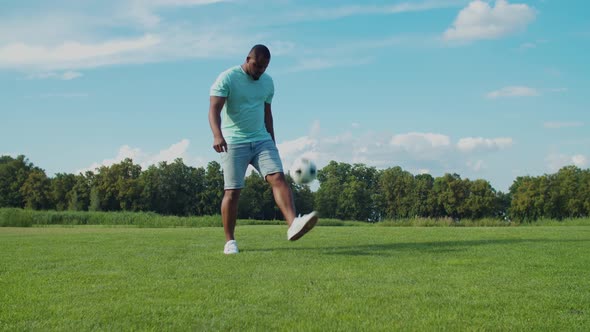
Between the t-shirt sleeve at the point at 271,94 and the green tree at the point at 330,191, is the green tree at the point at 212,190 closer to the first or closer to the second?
the green tree at the point at 330,191

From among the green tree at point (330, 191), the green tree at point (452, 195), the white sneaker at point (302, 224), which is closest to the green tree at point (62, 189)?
the green tree at point (330, 191)

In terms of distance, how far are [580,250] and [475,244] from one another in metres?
1.22

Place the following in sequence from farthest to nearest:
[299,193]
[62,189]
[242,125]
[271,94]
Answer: [299,193] < [62,189] < [271,94] < [242,125]

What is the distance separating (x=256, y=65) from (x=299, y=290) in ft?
11.3

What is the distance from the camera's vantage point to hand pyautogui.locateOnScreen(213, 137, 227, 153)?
6.50 meters

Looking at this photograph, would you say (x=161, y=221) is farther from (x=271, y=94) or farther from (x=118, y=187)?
(x=118, y=187)

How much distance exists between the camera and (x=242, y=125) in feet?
22.9

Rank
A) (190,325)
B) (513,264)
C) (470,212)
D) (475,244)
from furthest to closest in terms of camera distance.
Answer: (470,212) → (475,244) → (513,264) → (190,325)

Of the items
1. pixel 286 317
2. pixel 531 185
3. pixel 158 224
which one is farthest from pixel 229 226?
pixel 531 185

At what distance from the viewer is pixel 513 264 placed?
5.32m

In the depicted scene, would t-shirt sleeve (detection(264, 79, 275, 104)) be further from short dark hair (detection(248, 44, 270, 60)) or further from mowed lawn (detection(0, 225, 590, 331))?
mowed lawn (detection(0, 225, 590, 331))

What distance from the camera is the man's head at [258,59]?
6.65 m

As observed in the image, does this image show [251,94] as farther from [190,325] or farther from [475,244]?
[190,325]

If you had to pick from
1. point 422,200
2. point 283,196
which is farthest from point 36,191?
point 283,196
